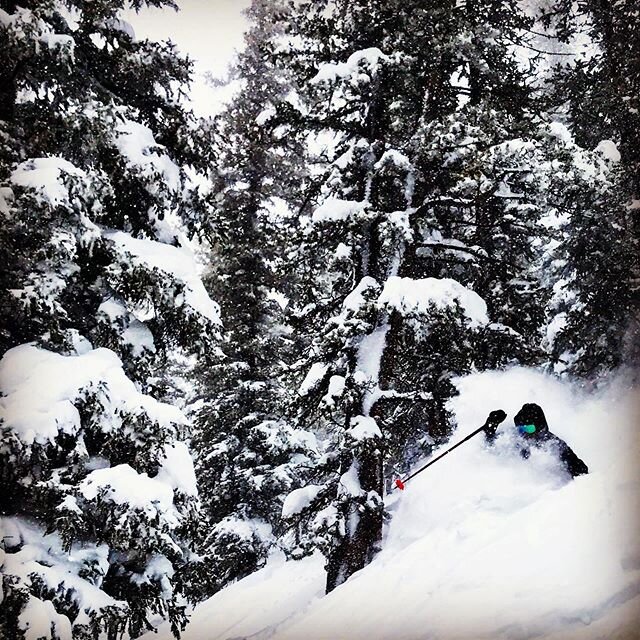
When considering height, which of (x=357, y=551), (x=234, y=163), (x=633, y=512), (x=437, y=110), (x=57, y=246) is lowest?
(x=633, y=512)

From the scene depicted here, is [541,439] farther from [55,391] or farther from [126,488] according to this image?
[55,391]

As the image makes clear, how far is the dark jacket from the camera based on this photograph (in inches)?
253

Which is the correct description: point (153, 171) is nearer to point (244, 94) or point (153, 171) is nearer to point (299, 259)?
point (299, 259)

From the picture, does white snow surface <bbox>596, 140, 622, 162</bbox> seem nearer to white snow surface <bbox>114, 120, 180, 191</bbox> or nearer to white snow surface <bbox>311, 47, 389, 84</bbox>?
white snow surface <bbox>311, 47, 389, 84</bbox>

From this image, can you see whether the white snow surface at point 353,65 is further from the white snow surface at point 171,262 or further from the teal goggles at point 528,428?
the teal goggles at point 528,428

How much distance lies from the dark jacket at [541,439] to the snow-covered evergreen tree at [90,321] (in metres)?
4.19

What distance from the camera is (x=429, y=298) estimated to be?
21.6 ft

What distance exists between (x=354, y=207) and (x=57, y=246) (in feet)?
13.4

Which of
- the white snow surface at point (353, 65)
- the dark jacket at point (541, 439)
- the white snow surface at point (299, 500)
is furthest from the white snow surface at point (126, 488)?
the white snow surface at point (353, 65)

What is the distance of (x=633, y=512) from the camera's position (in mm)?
3932

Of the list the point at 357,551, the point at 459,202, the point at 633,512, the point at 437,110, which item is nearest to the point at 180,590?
the point at 357,551

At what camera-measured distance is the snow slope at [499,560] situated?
3.70 meters

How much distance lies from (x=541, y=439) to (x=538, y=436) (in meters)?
0.05

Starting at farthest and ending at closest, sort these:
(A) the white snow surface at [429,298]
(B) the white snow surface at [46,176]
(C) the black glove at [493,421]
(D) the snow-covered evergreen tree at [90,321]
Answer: (C) the black glove at [493,421]
(A) the white snow surface at [429,298]
(B) the white snow surface at [46,176]
(D) the snow-covered evergreen tree at [90,321]
